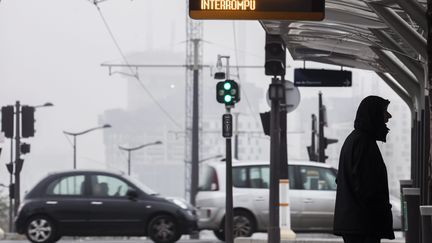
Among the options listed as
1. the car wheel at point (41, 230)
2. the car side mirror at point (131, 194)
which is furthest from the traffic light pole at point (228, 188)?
the car wheel at point (41, 230)

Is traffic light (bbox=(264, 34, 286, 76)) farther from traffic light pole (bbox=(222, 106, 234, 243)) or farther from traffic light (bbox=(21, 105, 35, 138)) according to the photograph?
traffic light (bbox=(21, 105, 35, 138))

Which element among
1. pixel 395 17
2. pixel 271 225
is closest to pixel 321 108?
pixel 271 225

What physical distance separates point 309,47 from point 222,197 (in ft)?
20.3

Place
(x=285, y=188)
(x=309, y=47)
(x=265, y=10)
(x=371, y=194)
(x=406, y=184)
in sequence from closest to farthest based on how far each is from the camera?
1. (x=371, y=194)
2. (x=265, y=10)
3. (x=406, y=184)
4. (x=309, y=47)
5. (x=285, y=188)

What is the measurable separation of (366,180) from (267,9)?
4067 mm

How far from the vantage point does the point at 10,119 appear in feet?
121

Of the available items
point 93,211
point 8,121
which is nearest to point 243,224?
point 93,211

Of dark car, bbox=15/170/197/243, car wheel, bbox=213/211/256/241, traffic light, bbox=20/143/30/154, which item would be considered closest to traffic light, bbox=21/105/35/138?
traffic light, bbox=20/143/30/154

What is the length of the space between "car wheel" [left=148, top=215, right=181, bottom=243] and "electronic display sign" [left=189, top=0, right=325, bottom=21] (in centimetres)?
1081

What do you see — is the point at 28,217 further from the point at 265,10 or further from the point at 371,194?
the point at 371,194

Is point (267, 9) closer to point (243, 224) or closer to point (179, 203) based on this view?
point (179, 203)

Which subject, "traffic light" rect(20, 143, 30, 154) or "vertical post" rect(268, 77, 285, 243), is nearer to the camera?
"vertical post" rect(268, 77, 285, 243)

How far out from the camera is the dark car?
74.3 feet

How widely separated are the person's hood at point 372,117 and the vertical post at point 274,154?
10394mm
